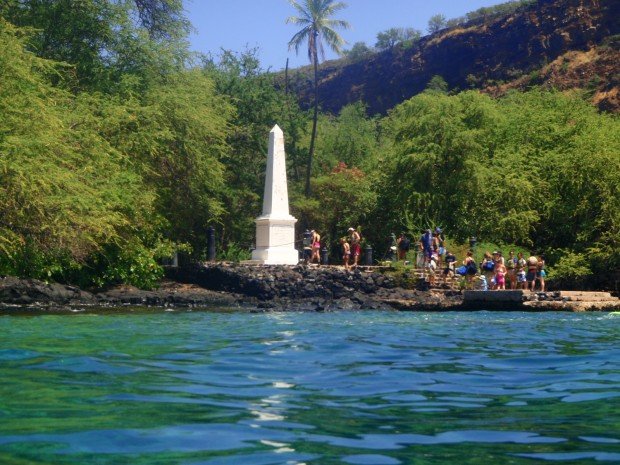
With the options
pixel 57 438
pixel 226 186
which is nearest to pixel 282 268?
pixel 226 186

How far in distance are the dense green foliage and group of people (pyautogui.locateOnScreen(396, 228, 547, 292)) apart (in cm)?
266

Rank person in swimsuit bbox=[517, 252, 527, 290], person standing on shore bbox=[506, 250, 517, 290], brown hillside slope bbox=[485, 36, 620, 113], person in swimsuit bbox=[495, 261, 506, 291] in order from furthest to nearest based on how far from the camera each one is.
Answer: brown hillside slope bbox=[485, 36, 620, 113] < person standing on shore bbox=[506, 250, 517, 290] < person in swimsuit bbox=[517, 252, 527, 290] < person in swimsuit bbox=[495, 261, 506, 291]

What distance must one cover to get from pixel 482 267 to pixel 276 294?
267 inches

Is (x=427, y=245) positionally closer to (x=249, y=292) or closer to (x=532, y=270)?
(x=532, y=270)

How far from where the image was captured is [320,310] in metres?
26.4

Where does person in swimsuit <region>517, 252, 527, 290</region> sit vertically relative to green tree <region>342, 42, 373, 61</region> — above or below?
below

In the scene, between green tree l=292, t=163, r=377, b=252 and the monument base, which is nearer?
the monument base

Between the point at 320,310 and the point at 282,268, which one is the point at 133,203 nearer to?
the point at 282,268

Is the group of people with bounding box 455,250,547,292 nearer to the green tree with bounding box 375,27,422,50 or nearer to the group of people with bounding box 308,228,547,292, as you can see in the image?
the group of people with bounding box 308,228,547,292

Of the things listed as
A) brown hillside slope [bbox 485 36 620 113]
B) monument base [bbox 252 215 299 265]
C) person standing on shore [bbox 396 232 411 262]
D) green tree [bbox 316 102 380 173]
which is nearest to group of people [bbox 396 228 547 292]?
person standing on shore [bbox 396 232 411 262]

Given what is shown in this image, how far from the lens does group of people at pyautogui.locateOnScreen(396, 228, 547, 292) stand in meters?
30.1

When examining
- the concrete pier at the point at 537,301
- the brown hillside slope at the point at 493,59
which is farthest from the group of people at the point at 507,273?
the brown hillside slope at the point at 493,59

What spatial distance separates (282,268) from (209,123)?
655 centimetres

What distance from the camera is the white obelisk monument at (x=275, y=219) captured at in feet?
109
